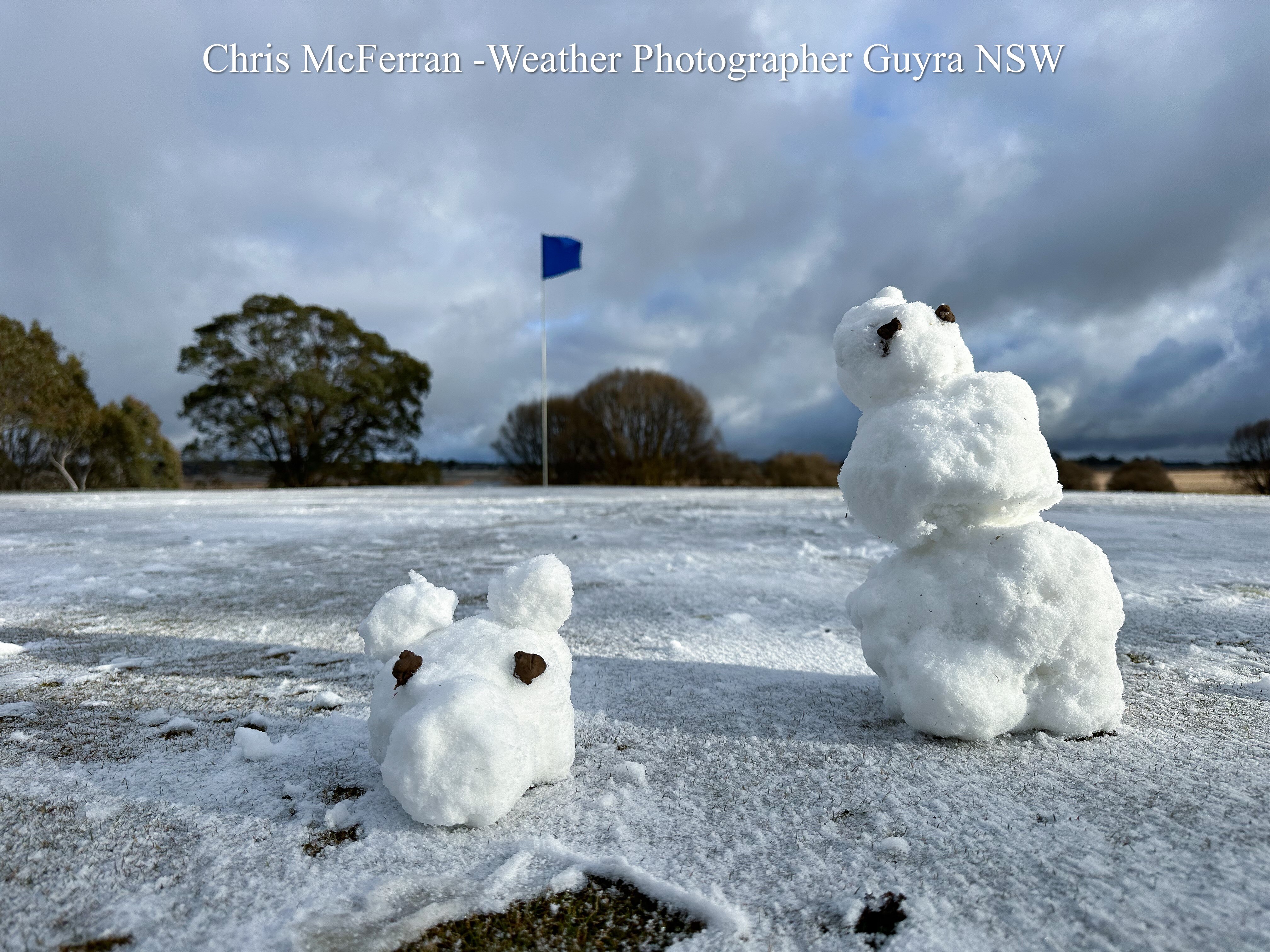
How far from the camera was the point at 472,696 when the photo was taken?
3.64 feet

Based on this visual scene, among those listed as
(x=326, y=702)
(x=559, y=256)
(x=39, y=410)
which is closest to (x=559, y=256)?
(x=559, y=256)

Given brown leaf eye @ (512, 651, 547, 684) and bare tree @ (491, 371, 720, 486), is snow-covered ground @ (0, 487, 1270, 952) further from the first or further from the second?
bare tree @ (491, 371, 720, 486)

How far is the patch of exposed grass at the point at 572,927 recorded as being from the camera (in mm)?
831

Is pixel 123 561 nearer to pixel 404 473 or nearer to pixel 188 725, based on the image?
pixel 188 725

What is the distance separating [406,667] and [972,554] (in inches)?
47.0

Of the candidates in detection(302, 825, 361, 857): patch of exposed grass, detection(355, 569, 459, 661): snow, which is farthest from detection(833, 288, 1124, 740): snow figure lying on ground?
detection(302, 825, 361, 857): patch of exposed grass

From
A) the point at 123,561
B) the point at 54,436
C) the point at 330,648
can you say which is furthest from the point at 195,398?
the point at 330,648

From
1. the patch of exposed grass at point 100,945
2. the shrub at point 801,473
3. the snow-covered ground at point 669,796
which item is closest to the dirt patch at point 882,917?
the snow-covered ground at point 669,796

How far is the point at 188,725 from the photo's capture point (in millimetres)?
1510

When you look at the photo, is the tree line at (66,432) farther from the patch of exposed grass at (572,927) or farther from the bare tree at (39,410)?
the patch of exposed grass at (572,927)

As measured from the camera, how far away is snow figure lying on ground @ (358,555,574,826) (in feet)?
3.47

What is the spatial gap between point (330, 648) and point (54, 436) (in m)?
20.2

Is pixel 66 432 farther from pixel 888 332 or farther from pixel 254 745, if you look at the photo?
pixel 888 332

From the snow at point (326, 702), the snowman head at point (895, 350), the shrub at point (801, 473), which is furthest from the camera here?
the shrub at point (801, 473)
